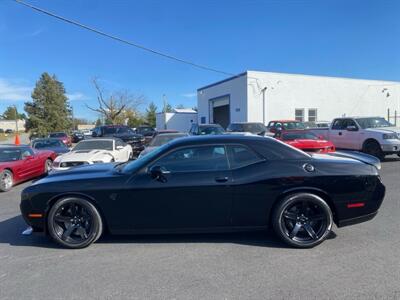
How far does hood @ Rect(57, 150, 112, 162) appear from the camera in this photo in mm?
9258

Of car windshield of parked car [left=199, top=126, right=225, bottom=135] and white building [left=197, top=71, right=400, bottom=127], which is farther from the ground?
white building [left=197, top=71, right=400, bottom=127]

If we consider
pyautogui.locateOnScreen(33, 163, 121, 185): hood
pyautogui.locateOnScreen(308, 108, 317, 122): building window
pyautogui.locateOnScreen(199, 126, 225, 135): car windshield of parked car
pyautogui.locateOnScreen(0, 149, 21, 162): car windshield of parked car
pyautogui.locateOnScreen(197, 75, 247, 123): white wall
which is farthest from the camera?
pyautogui.locateOnScreen(308, 108, 317, 122): building window

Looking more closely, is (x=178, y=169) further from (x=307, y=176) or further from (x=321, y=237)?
(x=321, y=237)

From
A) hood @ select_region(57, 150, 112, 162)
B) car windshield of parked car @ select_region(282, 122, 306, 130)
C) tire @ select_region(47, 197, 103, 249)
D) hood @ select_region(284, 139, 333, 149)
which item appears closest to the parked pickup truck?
hood @ select_region(284, 139, 333, 149)

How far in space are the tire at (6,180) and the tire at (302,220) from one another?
8089 millimetres

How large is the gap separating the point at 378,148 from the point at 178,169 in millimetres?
10626

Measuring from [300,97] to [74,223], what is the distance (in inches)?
1181

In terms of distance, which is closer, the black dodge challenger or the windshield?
the black dodge challenger

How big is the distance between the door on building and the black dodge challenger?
104 feet

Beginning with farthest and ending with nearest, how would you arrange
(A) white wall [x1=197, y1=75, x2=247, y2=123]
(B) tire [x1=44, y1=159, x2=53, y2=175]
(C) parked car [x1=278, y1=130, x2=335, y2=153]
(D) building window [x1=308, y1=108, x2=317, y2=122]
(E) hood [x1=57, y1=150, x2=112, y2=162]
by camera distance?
(D) building window [x1=308, y1=108, x2=317, y2=122] → (A) white wall [x1=197, y1=75, x2=247, y2=123] → (B) tire [x1=44, y1=159, x2=53, y2=175] → (C) parked car [x1=278, y1=130, x2=335, y2=153] → (E) hood [x1=57, y1=150, x2=112, y2=162]

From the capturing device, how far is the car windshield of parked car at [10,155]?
9836mm

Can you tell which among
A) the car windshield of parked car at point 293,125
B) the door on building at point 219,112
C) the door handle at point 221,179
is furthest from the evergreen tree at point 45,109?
the door handle at point 221,179

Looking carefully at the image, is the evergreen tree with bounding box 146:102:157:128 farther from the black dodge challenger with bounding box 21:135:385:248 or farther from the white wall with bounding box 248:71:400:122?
the black dodge challenger with bounding box 21:135:385:248

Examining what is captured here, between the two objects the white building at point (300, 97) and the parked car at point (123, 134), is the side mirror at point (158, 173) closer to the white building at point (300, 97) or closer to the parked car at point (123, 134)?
the parked car at point (123, 134)
